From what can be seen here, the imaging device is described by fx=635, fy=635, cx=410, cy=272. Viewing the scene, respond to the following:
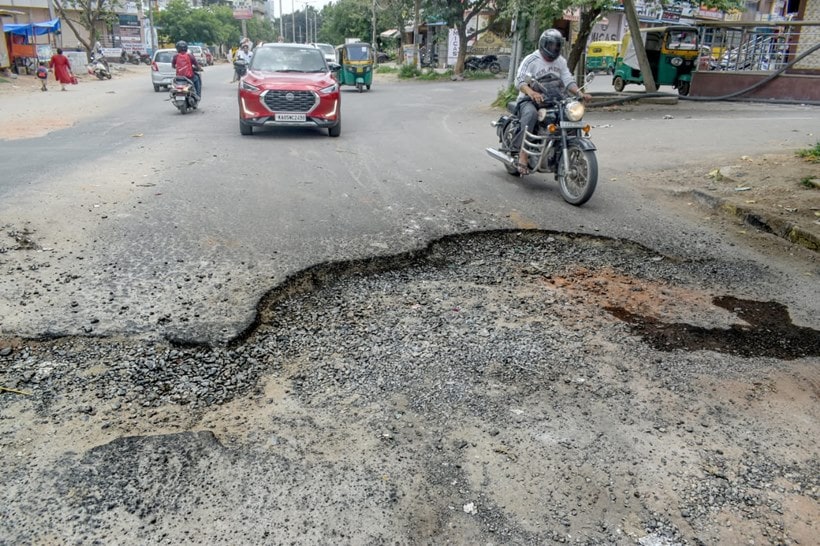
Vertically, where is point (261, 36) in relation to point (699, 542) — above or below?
above

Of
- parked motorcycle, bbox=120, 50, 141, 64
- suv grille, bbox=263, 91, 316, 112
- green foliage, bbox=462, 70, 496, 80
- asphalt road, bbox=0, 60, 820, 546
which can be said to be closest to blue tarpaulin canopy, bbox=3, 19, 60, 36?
parked motorcycle, bbox=120, 50, 141, 64

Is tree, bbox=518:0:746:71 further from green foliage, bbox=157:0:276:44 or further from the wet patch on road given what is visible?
green foliage, bbox=157:0:276:44

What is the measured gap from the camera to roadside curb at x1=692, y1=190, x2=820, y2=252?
18.6 ft

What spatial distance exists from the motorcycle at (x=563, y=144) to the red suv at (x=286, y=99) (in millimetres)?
4699

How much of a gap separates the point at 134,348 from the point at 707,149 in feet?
31.5

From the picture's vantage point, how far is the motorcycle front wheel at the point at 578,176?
6512 millimetres

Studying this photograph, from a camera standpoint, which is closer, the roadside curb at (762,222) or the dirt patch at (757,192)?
the roadside curb at (762,222)

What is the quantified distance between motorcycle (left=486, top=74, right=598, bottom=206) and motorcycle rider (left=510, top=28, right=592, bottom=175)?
0.21 ft

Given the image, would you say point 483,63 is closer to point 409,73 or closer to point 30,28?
point 409,73

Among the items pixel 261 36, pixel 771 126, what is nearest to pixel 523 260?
pixel 771 126

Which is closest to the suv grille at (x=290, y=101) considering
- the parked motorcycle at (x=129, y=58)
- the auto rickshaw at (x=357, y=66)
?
the auto rickshaw at (x=357, y=66)

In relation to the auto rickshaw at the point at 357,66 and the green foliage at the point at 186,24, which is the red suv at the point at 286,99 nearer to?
the auto rickshaw at the point at 357,66

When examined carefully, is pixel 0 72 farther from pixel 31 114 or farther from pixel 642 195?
pixel 642 195

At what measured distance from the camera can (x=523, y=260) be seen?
16.8ft
